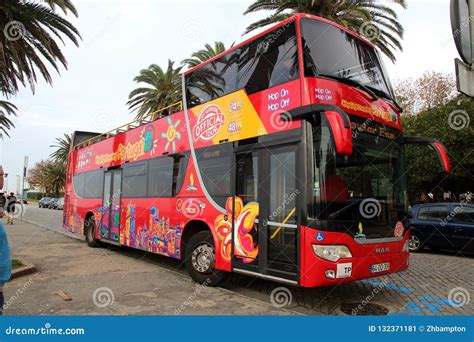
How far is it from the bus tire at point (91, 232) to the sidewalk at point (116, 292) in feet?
7.52

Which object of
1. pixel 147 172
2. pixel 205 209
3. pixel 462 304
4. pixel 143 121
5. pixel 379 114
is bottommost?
pixel 462 304

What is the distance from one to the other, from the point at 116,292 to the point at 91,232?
22.5 ft

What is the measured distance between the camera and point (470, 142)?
17766 millimetres

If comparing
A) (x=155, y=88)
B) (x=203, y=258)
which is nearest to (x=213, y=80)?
(x=203, y=258)

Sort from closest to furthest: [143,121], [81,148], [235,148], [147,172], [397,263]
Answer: [397,263]
[235,148]
[147,172]
[143,121]
[81,148]

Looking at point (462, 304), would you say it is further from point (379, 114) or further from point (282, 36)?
point (282, 36)

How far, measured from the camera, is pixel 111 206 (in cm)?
1130

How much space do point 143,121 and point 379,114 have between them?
6.36m

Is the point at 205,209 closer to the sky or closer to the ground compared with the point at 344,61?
closer to the ground

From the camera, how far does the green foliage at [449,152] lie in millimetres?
17953

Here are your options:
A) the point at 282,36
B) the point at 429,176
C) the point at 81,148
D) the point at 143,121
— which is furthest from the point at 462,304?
the point at 429,176

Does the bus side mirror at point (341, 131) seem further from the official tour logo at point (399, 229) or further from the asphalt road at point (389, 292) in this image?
the asphalt road at point (389, 292)

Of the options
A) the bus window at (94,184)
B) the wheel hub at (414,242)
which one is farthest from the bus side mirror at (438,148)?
the bus window at (94,184)

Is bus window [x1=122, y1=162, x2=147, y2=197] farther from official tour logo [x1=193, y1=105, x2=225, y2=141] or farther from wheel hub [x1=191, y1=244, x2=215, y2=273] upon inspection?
wheel hub [x1=191, y1=244, x2=215, y2=273]
